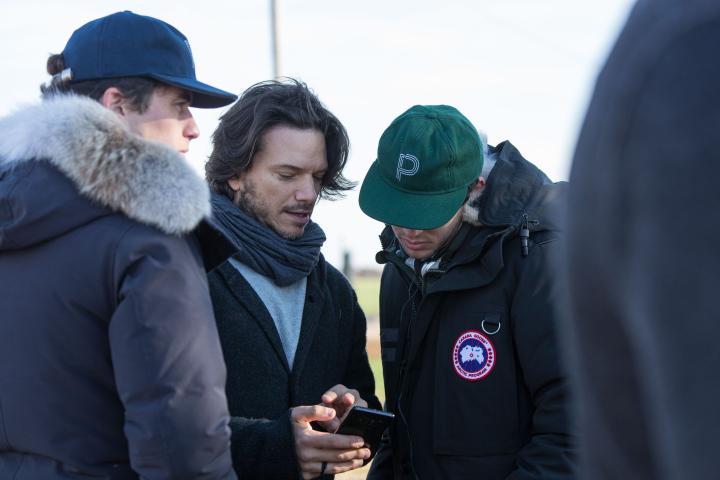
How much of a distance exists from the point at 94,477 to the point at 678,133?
1631 mm

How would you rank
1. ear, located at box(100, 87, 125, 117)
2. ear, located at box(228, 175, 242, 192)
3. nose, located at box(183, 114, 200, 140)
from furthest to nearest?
ear, located at box(228, 175, 242, 192), nose, located at box(183, 114, 200, 140), ear, located at box(100, 87, 125, 117)

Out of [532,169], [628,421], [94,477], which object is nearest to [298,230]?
[532,169]

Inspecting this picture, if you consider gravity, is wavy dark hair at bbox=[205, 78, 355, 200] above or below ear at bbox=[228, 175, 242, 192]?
above

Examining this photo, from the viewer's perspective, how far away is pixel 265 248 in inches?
113

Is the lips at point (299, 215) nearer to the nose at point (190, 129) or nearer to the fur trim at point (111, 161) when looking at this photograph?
the nose at point (190, 129)

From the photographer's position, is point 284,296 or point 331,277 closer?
point 284,296

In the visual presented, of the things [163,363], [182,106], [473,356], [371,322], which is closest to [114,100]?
[182,106]

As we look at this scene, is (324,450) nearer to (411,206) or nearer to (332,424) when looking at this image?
(332,424)

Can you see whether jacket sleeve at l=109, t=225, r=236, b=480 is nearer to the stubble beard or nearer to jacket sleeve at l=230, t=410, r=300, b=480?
jacket sleeve at l=230, t=410, r=300, b=480

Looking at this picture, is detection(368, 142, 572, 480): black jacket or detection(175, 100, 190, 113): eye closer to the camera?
detection(175, 100, 190, 113): eye

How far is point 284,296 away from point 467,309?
0.64 metres

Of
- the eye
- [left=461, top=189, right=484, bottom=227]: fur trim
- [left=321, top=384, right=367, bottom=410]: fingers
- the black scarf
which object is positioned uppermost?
the eye

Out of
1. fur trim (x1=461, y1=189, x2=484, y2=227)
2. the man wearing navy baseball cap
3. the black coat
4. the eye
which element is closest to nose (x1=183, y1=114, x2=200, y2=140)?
the eye

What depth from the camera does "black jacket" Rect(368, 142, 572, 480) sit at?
2564 millimetres
